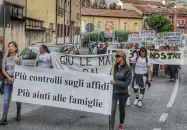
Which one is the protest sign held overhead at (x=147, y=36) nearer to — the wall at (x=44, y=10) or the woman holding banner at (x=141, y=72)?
the wall at (x=44, y=10)

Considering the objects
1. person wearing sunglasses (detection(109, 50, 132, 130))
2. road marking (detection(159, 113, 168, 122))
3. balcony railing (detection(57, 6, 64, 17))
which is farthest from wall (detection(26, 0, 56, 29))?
person wearing sunglasses (detection(109, 50, 132, 130))

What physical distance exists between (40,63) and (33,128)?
3.12 m

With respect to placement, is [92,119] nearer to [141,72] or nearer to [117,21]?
[141,72]

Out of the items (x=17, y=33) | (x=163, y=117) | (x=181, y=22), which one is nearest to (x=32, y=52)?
(x=17, y=33)

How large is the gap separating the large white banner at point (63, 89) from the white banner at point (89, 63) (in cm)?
73

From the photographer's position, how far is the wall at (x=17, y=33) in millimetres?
23719

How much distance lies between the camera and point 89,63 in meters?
10.2

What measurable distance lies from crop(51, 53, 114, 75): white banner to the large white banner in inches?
28.7

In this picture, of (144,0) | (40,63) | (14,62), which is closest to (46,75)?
(14,62)

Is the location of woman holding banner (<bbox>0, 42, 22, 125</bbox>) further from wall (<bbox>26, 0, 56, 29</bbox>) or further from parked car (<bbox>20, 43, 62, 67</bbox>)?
wall (<bbox>26, 0, 56, 29</bbox>)

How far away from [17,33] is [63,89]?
16856 mm

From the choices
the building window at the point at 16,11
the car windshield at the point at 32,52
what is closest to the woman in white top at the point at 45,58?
the car windshield at the point at 32,52

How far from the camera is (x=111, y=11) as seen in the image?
98625 millimetres

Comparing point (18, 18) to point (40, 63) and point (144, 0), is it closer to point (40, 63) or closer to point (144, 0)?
point (40, 63)
